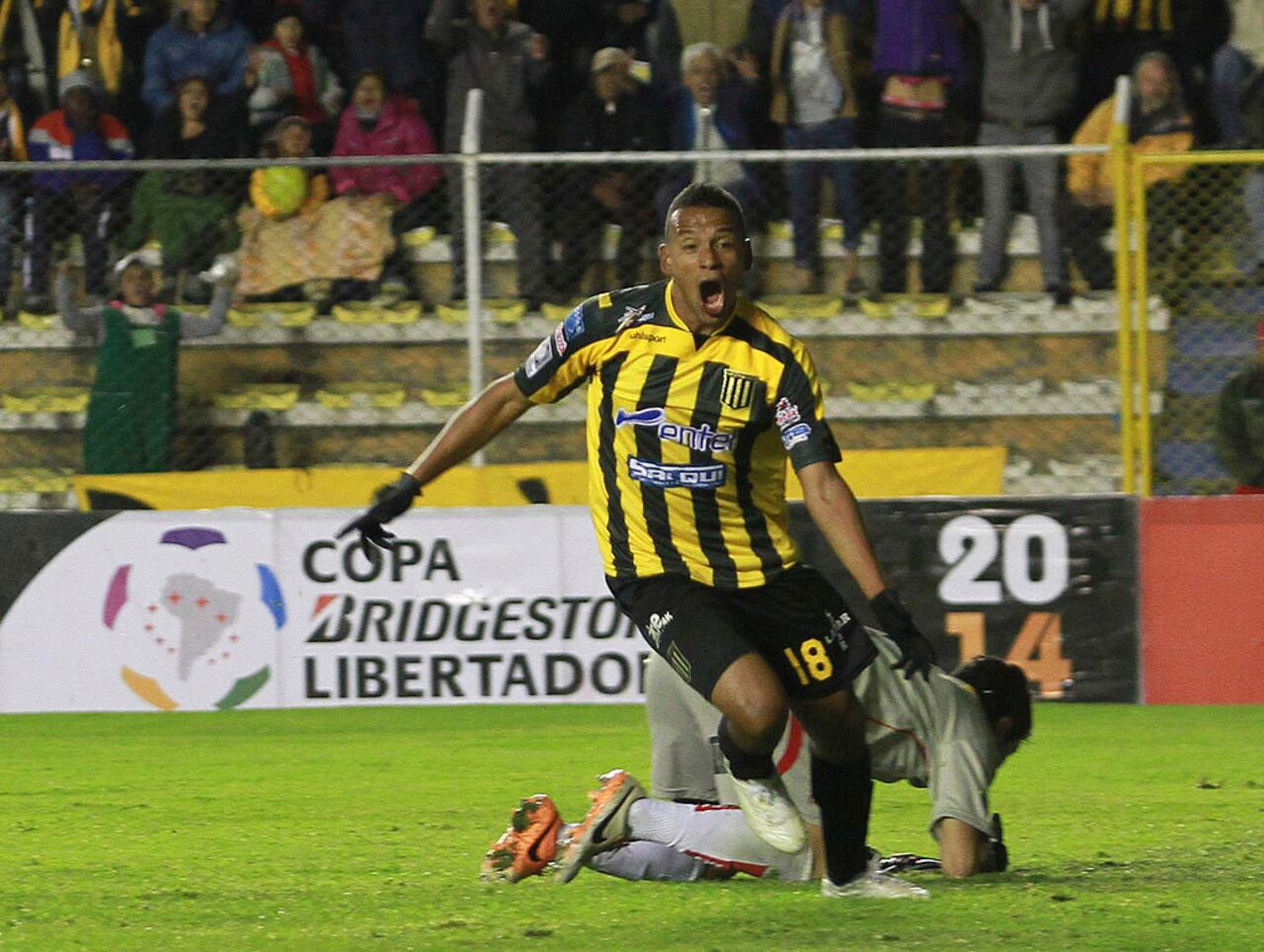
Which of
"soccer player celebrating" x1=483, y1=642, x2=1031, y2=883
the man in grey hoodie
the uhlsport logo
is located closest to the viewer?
"soccer player celebrating" x1=483, y1=642, x2=1031, y2=883

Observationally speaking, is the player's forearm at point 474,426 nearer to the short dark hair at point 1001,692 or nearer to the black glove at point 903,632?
the black glove at point 903,632

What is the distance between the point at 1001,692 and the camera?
5719mm

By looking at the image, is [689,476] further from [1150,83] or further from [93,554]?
[1150,83]

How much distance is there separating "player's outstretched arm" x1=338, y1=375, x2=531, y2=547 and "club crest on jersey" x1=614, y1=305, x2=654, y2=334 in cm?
33

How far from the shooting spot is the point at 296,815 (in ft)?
23.9

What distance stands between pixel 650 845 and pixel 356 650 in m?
4.79

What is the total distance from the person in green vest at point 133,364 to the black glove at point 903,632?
6.70 meters

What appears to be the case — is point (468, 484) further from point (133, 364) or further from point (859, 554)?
point (859, 554)

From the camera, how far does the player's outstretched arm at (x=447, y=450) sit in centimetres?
527

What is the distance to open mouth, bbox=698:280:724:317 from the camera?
518cm

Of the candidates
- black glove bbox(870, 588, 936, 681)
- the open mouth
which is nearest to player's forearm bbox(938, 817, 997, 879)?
black glove bbox(870, 588, 936, 681)

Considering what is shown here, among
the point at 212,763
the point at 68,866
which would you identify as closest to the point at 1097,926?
the point at 68,866

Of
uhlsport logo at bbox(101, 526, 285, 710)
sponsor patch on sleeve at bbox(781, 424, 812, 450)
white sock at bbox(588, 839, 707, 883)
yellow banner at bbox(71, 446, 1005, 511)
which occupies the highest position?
sponsor patch on sleeve at bbox(781, 424, 812, 450)

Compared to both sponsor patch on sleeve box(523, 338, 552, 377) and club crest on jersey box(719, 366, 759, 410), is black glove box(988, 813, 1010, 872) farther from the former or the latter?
sponsor patch on sleeve box(523, 338, 552, 377)
